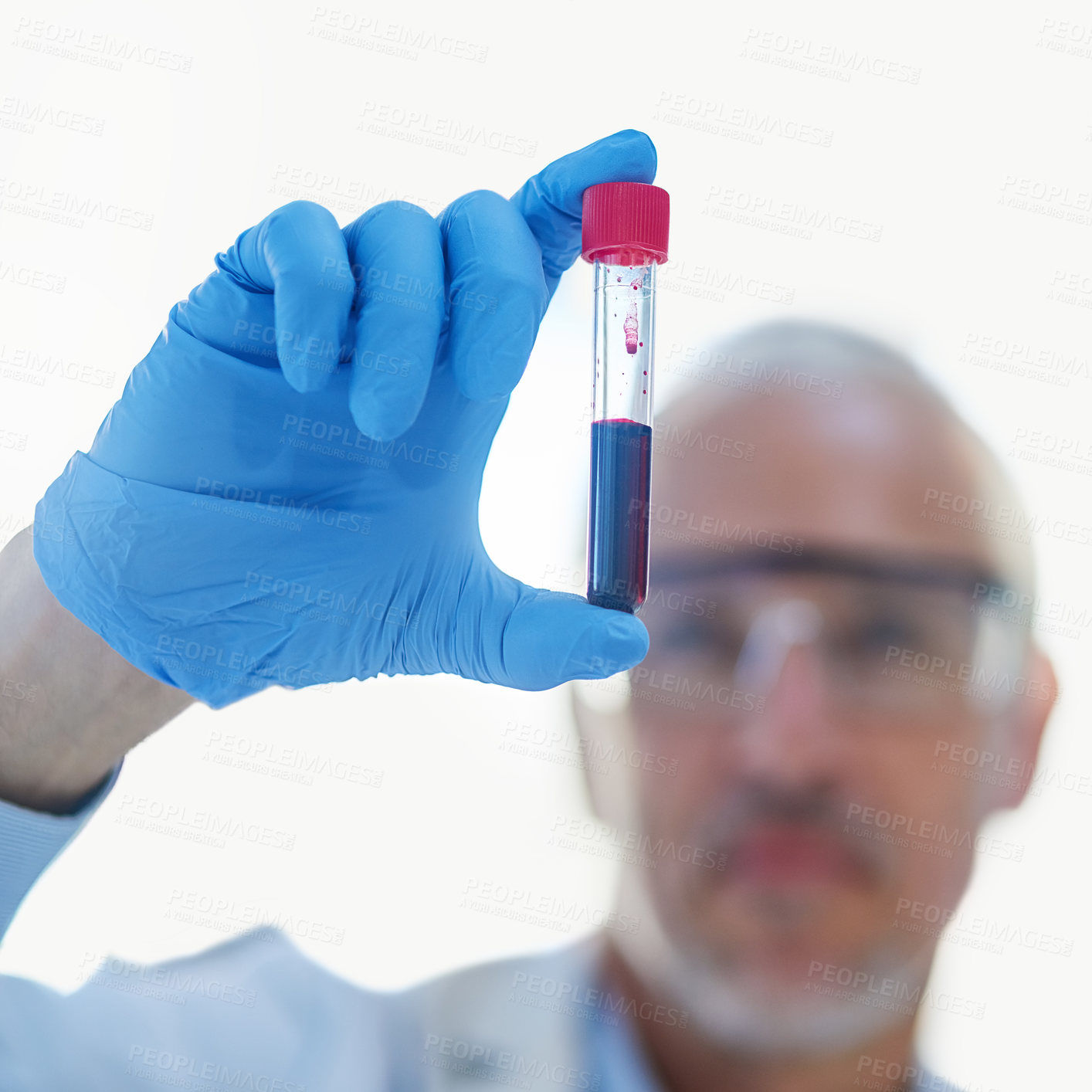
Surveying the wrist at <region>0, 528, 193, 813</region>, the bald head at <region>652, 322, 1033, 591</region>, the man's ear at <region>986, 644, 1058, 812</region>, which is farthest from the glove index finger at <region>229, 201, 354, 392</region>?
the man's ear at <region>986, 644, 1058, 812</region>

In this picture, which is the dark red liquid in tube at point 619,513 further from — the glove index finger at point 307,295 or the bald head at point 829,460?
the bald head at point 829,460

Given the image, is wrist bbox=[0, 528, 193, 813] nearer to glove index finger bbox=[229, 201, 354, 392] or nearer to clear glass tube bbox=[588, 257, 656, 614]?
glove index finger bbox=[229, 201, 354, 392]

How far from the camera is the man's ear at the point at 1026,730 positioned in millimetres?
1389

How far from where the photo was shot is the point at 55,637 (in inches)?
39.0

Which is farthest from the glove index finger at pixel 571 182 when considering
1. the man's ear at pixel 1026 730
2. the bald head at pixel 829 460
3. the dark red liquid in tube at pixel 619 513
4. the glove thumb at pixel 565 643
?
the man's ear at pixel 1026 730

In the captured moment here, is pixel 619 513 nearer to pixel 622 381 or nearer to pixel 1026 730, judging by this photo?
pixel 622 381

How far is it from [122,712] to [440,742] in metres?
0.63

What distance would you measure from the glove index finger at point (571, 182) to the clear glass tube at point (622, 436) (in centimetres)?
9

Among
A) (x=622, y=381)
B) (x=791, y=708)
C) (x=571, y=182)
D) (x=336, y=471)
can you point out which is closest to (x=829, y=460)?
(x=791, y=708)

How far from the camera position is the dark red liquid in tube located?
2.62ft

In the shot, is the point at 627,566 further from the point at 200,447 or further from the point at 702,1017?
the point at 702,1017

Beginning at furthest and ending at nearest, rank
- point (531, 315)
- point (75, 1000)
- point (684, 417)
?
1. point (684, 417)
2. point (75, 1000)
3. point (531, 315)

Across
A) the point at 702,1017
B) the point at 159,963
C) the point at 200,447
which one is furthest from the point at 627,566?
the point at 159,963

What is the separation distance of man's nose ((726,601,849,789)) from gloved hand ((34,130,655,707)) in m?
0.59
